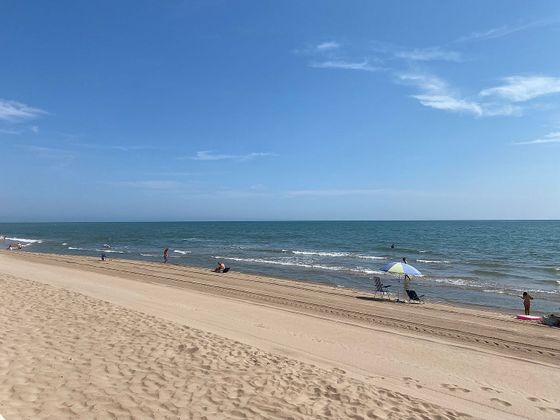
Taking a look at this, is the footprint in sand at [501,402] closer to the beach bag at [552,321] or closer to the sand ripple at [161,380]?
the sand ripple at [161,380]

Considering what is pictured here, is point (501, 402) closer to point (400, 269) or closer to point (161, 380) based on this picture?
point (161, 380)

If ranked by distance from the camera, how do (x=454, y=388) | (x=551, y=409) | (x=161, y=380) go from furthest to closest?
(x=454, y=388), (x=551, y=409), (x=161, y=380)

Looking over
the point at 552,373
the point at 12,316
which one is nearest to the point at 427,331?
the point at 552,373

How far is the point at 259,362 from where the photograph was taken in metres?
7.34

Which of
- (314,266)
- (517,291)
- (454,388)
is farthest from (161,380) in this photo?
(314,266)

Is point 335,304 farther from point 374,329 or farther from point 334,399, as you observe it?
point 334,399

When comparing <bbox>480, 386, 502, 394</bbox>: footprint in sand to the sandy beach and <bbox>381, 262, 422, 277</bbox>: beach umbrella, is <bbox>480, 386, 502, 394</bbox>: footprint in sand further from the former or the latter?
<bbox>381, 262, 422, 277</bbox>: beach umbrella

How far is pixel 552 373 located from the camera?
8586 millimetres

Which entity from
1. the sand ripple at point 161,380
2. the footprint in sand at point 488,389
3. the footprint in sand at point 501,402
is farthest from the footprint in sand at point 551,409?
the sand ripple at point 161,380

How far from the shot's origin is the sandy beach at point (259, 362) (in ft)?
17.7

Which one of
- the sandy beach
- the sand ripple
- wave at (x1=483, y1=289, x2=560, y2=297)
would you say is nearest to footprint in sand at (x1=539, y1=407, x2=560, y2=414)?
the sandy beach

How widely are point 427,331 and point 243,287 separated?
1029cm

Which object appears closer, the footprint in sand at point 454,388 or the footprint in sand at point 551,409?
the footprint in sand at point 551,409

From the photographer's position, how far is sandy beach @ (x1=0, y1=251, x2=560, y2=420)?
5.40 meters
